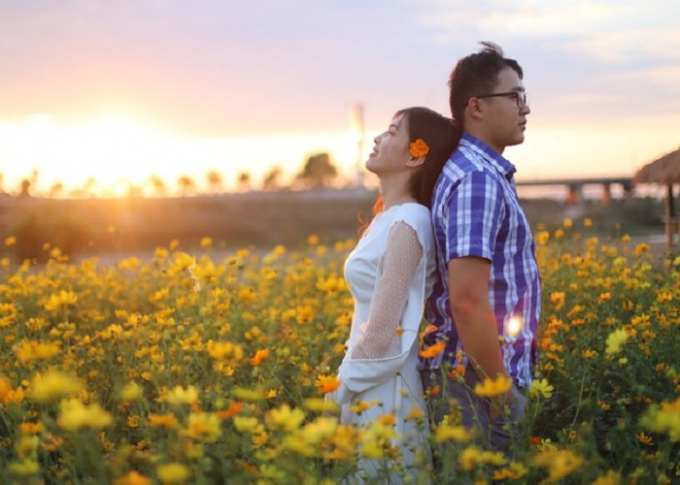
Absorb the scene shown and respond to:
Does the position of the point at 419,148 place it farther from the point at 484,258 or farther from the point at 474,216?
the point at 484,258

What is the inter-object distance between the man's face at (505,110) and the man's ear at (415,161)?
20 cm

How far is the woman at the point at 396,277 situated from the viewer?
2402 mm

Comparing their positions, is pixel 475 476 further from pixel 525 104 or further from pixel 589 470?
pixel 525 104

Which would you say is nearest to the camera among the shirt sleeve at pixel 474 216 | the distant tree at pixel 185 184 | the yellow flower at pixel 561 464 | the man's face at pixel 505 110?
the yellow flower at pixel 561 464

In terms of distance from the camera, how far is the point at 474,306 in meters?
2.24

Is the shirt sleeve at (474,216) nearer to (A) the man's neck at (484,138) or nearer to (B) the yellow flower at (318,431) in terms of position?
(A) the man's neck at (484,138)

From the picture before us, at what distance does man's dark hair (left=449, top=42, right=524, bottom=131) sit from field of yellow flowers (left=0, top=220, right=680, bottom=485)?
81cm

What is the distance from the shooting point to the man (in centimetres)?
225

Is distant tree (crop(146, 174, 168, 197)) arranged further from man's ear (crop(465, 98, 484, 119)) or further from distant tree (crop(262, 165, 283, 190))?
distant tree (crop(262, 165, 283, 190))

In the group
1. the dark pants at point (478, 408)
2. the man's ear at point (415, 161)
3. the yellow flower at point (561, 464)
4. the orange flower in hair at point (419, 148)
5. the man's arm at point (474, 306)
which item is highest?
the orange flower in hair at point (419, 148)

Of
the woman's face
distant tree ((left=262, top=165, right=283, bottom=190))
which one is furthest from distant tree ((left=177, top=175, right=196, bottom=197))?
the woman's face

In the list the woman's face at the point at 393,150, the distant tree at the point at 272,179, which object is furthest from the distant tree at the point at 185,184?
the woman's face at the point at 393,150

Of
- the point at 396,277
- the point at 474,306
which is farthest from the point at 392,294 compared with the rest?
the point at 474,306

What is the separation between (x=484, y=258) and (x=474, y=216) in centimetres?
11
